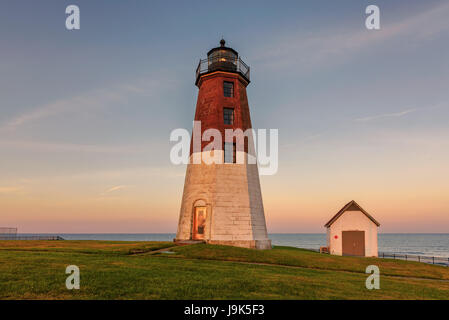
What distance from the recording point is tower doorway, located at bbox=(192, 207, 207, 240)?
89.8 feet

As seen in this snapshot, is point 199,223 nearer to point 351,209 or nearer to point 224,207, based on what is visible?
point 224,207

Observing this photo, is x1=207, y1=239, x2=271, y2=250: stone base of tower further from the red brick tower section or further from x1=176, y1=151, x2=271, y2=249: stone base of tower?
the red brick tower section

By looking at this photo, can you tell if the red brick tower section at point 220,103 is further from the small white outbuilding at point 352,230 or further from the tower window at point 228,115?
the small white outbuilding at point 352,230

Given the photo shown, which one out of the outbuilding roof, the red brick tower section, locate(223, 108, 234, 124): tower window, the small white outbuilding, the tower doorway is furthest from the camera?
the outbuilding roof

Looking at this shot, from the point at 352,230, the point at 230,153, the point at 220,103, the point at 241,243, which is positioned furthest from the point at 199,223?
the point at 352,230

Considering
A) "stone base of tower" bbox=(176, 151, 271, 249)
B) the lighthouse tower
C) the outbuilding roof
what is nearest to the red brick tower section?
the lighthouse tower

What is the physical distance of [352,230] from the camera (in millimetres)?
33094

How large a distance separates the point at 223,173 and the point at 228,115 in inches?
226

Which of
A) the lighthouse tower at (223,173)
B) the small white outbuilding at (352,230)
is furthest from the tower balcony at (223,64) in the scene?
the small white outbuilding at (352,230)

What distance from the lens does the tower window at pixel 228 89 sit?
100ft

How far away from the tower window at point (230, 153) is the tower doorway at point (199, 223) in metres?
4.75
